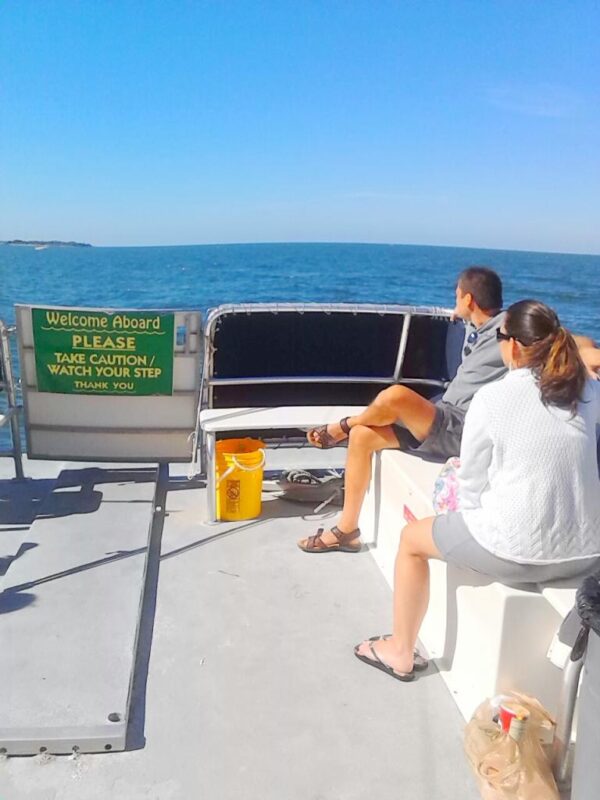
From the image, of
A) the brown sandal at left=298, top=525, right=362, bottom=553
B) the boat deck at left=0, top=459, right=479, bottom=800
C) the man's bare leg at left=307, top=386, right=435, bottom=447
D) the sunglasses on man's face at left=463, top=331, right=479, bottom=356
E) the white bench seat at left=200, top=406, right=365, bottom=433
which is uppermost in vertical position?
the sunglasses on man's face at left=463, top=331, right=479, bottom=356

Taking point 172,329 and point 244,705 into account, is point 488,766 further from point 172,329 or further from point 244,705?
point 172,329

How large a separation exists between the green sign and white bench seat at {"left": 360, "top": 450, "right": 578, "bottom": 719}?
6.74ft

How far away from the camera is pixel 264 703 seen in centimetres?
254

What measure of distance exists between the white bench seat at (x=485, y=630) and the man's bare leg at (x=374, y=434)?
0.35 meters

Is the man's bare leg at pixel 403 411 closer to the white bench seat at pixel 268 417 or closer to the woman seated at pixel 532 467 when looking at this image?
the white bench seat at pixel 268 417

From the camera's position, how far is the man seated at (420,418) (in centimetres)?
341

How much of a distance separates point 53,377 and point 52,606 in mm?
1888

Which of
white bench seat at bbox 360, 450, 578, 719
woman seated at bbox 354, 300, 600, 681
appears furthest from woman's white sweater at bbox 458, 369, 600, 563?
white bench seat at bbox 360, 450, 578, 719

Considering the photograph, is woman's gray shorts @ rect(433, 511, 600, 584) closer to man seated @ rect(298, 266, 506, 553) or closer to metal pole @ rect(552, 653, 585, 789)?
metal pole @ rect(552, 653, 585, 789)

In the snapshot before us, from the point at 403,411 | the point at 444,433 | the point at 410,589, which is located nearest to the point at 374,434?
the point at 403,411

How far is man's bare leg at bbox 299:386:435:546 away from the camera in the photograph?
11.1 ft

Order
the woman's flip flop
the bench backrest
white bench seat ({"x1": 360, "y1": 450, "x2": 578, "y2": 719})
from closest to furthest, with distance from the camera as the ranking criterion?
white bench seat ({"x1": 360, "y1": 450, "x2": 578, "y2": 719}) → the woman's flip flop → the bench backrest

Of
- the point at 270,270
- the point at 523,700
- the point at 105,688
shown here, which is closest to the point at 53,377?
the point at 105,688

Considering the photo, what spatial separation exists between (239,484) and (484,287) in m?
1.78
